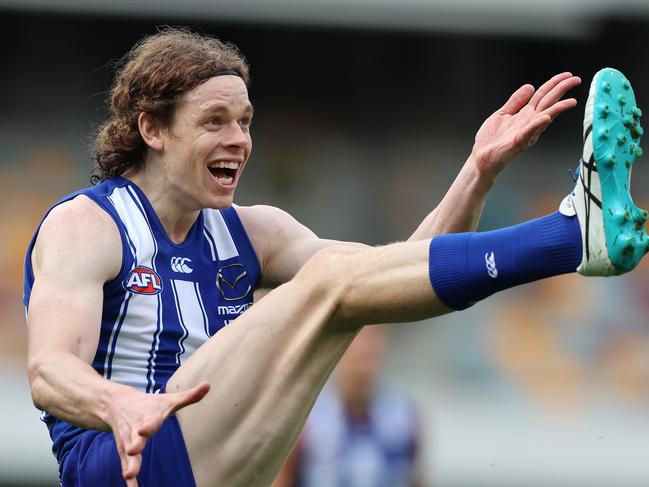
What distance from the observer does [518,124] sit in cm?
491

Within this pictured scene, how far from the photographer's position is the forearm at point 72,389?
13.3 feet

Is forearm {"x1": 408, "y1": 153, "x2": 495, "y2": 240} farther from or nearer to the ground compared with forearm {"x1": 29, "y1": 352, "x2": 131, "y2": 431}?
farther from the ground

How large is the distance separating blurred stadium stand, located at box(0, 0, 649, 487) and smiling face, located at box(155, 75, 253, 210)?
6522mm

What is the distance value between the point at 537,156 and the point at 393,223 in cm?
164

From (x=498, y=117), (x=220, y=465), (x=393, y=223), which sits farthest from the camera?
(x=393, y=223)

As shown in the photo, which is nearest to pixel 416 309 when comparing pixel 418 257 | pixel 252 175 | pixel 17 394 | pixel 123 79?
pixel 418 257

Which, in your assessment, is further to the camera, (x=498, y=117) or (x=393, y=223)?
(x=393, y=223)

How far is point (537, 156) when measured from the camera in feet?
43.0

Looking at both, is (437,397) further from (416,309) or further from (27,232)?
(416,309)

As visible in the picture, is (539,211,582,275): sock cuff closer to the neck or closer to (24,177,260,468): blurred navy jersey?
(24,177,260,468): blurred navy jersey

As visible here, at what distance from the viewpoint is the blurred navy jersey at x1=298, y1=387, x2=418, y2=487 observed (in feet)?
22.2

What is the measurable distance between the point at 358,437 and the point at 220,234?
6.84ft

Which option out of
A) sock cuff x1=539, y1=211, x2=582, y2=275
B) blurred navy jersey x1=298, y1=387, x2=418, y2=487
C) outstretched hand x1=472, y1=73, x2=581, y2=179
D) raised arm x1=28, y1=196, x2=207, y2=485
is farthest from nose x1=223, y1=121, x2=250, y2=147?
blurred navy jersey x1=298, y1=387, x2=418, y2=487

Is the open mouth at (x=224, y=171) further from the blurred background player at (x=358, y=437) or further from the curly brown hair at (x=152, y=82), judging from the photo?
the blurred background player at (x=358, y=437)
